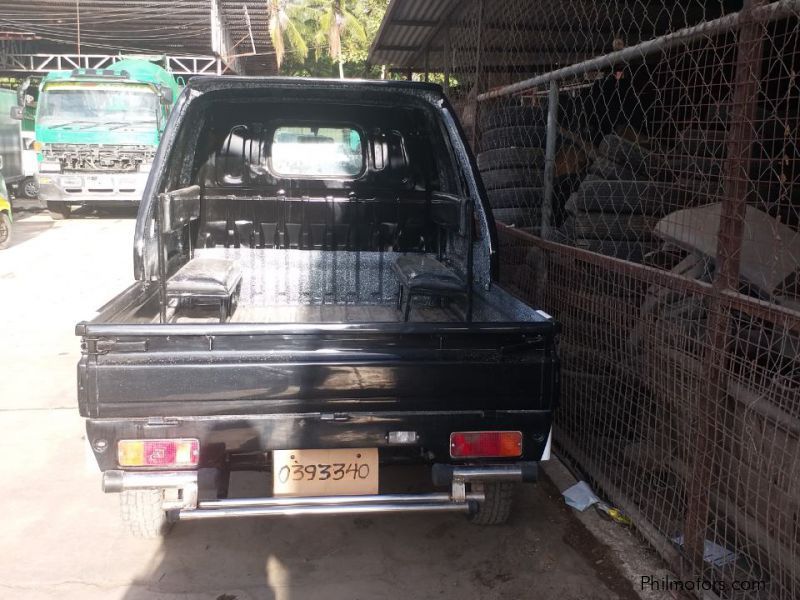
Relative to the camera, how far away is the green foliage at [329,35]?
3047cm

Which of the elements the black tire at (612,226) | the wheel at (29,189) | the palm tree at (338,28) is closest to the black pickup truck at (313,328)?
the black tire at (612,226)

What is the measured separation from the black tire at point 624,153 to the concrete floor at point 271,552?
1.99 meters

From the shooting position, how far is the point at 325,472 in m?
3.09

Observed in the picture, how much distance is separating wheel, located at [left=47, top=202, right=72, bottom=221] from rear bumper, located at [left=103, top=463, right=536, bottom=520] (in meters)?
14.9

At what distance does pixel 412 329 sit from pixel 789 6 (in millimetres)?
1753

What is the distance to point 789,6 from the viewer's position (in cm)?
251

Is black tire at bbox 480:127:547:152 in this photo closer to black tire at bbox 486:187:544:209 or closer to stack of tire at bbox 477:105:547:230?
stack of tire at bbox 477:105:547:230

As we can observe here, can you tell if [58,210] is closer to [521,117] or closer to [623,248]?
[521,117]

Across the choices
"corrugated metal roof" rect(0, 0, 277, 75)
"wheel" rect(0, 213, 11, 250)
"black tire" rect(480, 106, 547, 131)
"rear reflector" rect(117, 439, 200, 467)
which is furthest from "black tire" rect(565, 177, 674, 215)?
"corrugated metal roof" rect(0, 0, 277, 75)

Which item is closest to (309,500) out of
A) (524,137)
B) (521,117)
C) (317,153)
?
(317,153)

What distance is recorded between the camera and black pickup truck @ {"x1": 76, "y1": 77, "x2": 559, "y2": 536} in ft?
9.55

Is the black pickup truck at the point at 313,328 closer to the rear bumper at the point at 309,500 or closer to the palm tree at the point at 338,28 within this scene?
the rear bumper at the point at 309,500

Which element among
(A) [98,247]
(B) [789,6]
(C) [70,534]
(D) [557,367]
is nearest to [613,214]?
(D) [557,367]

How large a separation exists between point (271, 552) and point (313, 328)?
1255 millimetres
